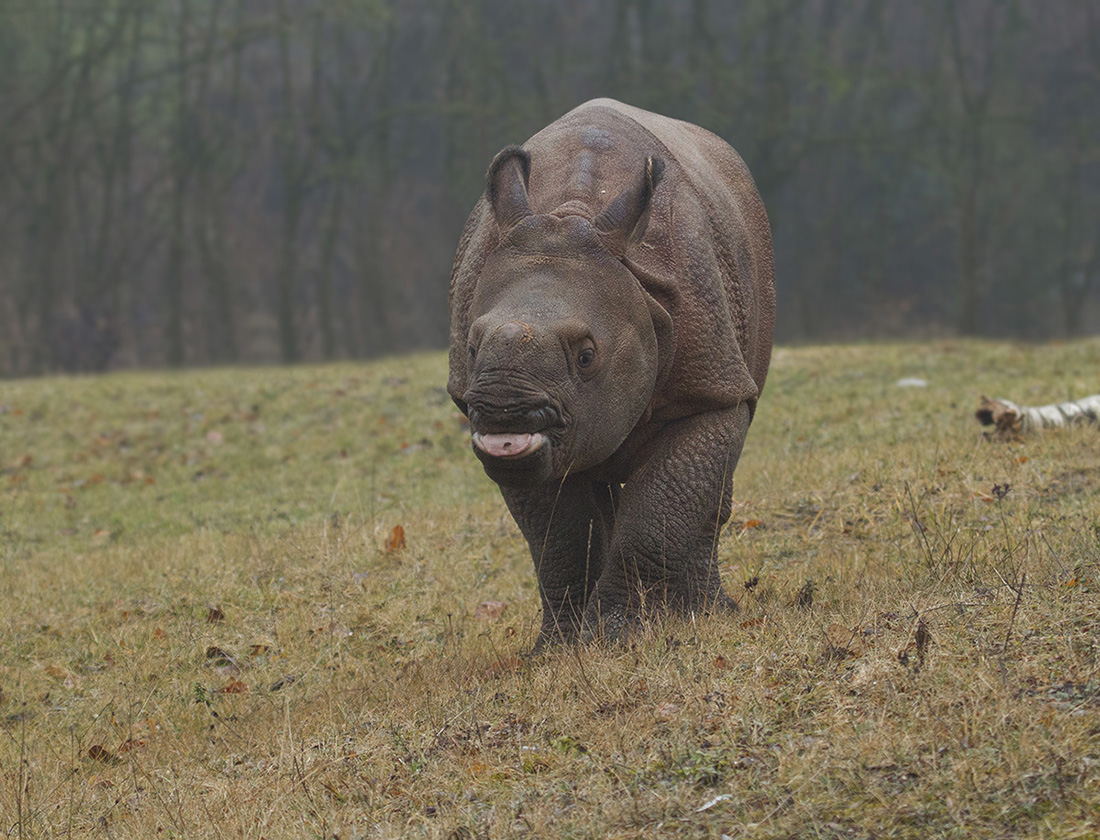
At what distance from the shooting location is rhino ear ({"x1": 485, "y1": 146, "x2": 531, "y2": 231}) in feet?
16.4

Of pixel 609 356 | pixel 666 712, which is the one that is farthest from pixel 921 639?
pixel 609 356

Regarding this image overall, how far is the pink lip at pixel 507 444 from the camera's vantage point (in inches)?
172

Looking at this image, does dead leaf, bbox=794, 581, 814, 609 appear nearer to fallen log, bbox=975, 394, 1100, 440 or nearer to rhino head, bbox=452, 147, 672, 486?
rhino head, bbox=452, 147, 672, 486

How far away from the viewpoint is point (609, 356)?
15.7 ft

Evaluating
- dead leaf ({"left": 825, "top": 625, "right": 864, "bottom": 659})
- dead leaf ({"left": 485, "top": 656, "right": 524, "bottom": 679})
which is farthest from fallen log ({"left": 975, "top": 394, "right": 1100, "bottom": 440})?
dead leaf ({"left": 825, "top": 625, "right": 864, "bottom": 659})

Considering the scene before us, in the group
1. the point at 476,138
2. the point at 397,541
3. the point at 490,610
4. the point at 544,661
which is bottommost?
the point at 490,610

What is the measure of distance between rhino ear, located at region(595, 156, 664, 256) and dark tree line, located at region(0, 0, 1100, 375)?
23.6 meters

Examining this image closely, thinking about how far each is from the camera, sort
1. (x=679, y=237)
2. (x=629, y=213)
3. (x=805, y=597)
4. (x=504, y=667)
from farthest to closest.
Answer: (x=805, y=597) → (x=504, y=667) → (x=679, y=237) → (x=629, y=213)

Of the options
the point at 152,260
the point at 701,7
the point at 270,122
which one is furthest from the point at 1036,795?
the point at 152,260

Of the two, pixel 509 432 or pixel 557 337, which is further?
pixel 557 337

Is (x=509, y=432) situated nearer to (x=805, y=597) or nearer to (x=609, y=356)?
(x=609, y=356)

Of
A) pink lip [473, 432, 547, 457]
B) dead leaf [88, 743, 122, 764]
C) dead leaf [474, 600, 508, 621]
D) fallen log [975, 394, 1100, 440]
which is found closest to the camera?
pink lip [473, 432, 547, 457]

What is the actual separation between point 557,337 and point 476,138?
2591 cm

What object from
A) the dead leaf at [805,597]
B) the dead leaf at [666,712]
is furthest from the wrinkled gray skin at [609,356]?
the dead leaf at [666,712]
